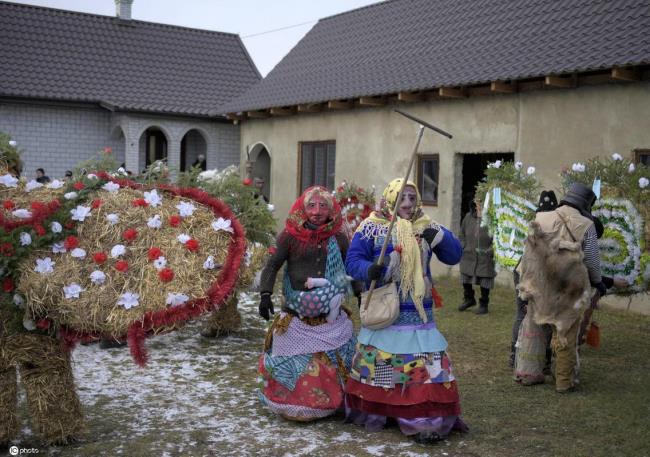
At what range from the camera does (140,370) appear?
22.6 ft

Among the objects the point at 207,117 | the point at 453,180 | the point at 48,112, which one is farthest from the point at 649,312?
the point at 48,112

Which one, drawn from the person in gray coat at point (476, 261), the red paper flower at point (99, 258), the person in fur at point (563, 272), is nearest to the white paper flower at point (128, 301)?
the red paper flower at point (99, 258)

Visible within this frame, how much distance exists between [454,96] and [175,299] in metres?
9.33

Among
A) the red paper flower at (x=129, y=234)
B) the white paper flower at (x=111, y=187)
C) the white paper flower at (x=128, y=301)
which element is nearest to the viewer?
the white paper flower at (x=128, y=301)

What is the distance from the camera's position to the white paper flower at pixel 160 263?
4.24m

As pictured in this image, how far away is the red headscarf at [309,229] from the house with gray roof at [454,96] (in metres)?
5.79

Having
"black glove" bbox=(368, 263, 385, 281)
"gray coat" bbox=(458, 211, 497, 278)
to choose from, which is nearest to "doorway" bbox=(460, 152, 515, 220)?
"gray coat" bbox=(458, 211, 497, 278)

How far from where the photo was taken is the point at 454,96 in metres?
12.5

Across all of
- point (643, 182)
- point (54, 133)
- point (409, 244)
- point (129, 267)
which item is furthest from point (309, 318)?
point (54, 133)

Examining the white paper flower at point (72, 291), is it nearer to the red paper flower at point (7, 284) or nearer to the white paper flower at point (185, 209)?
the red paper flower at point (7, 284)

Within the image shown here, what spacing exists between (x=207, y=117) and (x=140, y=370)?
51.8 ft

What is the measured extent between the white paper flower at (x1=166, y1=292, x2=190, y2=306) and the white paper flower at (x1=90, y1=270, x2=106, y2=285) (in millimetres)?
391

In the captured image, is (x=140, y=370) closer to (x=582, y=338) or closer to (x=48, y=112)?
(x=582, y=338)

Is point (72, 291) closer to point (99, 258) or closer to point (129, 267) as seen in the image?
point (99, 258)
